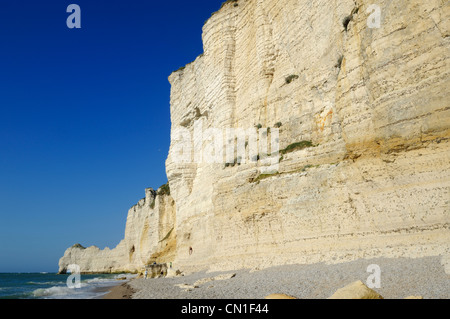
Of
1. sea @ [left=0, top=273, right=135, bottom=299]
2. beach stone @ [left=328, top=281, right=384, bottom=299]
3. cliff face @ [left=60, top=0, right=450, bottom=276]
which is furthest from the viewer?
sea @ [left=0, top=273, right=135, bottom=299]

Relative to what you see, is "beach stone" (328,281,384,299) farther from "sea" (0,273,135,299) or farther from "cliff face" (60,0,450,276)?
"sea" (0,273,135,299)

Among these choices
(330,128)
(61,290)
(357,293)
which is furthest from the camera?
(61,290)

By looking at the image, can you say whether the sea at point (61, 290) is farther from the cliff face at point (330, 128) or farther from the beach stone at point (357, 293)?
the beach stone at point (357, 293)

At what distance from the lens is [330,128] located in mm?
14195

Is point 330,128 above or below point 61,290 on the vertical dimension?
above

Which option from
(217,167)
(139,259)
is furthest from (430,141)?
(139,259)

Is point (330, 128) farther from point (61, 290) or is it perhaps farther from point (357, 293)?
point (61, 290)

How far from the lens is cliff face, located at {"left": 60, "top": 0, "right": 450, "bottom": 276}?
32.6 ft

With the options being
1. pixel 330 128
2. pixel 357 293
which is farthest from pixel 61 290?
pixel 357 293

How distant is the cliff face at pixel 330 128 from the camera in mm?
9945

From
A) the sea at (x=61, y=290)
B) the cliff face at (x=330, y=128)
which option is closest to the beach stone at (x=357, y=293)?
the cliff face at (x=330, y=128)

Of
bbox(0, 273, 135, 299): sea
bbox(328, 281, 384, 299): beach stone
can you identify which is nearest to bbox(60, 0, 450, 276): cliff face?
bbox(328, 281, 384, 299): beach stone
